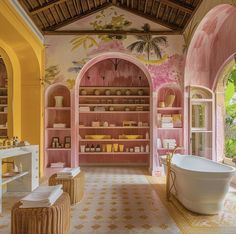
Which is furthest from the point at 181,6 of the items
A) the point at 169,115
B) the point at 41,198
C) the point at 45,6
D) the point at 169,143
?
the point at 41,198

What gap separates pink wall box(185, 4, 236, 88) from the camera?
538 centimetres

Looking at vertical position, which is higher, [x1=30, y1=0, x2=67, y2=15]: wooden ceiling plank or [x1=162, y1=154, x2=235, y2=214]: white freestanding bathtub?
[x1=30, y1=0, x2=67, y2=15]: wooden ceiling plank

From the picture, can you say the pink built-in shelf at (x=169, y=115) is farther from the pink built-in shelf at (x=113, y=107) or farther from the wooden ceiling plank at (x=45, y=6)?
the wooden ceiling plank at (x=45, y=6)

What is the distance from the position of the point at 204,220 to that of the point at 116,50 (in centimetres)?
464

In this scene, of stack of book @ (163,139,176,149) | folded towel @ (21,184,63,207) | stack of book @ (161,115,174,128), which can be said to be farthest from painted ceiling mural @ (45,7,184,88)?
folded towel @ (21,184,63,207)

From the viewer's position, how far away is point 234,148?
6.36 metres

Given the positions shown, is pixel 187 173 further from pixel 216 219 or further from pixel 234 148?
pixel 234 148

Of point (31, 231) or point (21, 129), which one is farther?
point (21, 129)

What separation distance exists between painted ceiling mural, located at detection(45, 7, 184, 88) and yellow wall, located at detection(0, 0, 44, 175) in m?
0.37

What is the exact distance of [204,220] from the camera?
3.47m

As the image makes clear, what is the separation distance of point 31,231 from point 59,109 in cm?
471

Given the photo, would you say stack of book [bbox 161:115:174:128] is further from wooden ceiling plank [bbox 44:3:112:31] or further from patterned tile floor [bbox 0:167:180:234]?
wooden ceiling plank [bbox 44:3:112:31]

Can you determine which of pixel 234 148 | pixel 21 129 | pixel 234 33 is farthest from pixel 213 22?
pixel 21 129

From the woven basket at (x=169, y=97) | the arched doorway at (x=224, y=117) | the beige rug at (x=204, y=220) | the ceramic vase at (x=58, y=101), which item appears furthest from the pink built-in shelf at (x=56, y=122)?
the arched doorway at (x=224, y=117)
